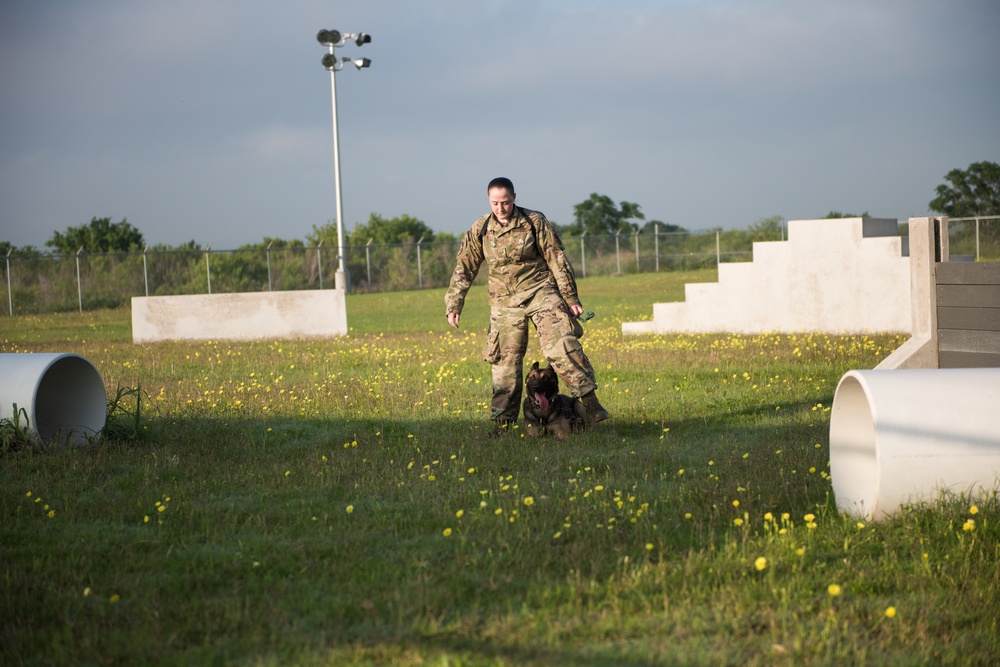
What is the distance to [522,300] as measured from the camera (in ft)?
25.9

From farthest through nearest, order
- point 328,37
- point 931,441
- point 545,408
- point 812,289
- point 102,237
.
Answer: point 102,237
point 328,37
point 812,289
point 545,408
point 931,441

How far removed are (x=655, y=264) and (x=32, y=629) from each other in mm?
40528

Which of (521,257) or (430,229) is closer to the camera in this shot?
(521,257)

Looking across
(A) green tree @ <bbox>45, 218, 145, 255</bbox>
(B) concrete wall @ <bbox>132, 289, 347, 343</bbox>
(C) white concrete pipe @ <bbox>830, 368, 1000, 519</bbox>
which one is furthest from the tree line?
(C) white concrete pipe @ <bbox>830, 368, 1000, 519</bbox>

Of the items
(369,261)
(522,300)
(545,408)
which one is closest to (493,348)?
(522,300)

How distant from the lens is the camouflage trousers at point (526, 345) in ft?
25.4

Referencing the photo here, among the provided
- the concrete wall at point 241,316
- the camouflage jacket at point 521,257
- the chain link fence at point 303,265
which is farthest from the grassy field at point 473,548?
the chain link fence at point 303,265

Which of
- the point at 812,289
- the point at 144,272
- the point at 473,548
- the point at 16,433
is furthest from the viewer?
the point at 144,272

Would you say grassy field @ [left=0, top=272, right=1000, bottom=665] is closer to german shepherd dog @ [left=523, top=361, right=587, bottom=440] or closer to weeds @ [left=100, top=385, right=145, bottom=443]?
weeds @ [left=100, top=385, right=145, bottom=443]

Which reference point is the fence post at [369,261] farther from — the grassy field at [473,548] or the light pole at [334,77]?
the grassy field at [473,548]

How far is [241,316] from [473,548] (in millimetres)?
15263

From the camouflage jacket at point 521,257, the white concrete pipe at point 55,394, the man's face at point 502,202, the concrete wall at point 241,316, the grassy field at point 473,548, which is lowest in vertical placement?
the grassy field at point 473,548

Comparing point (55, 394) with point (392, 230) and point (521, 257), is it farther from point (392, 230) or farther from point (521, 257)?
point (392, 230)

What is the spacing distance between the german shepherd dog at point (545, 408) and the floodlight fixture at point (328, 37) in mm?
31390
